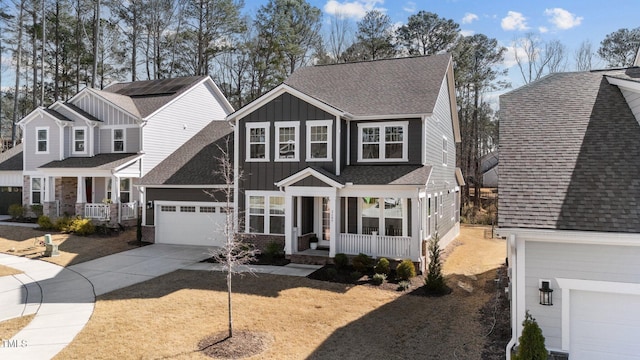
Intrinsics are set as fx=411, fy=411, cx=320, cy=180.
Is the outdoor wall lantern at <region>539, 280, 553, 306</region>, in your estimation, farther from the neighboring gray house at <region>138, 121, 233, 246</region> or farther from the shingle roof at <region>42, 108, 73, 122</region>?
the shingle roof at <region>42, 108, 73, 122</region>

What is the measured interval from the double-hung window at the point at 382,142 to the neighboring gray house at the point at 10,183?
24481 millimetres

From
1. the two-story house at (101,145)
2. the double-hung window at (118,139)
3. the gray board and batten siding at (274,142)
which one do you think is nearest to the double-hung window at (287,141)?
the gray board and batten siding at (274,142)

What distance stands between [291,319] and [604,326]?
6495 mm

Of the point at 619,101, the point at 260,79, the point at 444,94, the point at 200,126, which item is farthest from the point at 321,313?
the point at 260,79

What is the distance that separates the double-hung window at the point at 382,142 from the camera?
1623cm

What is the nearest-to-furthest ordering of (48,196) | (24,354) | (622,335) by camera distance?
1. (622,335)
2. (24,354)
3. (48,196)

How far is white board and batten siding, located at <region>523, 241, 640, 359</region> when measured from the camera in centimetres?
711

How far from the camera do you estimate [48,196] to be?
24422 mm

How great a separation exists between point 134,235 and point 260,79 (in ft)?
65.6

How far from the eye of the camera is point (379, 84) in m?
18.7

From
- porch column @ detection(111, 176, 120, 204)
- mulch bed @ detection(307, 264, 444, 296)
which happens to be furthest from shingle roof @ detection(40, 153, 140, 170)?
mulch bed @ detection(307, 264, 444, 296)

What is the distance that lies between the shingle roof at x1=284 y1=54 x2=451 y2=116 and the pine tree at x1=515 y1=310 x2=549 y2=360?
1005cm

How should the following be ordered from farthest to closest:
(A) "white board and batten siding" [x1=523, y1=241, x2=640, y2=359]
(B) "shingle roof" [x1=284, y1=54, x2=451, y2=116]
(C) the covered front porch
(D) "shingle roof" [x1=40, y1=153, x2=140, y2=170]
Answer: (D) "shingle roof" [x1=40, y1=153, x2=140, y2=170] < (C) the covered front porch < (B) "shingle roof" [x1=284, y1=54, x2=451, y2=116] < (A) "white board and batten siding" [x1=523, y1=241, x2=640, y2=359]

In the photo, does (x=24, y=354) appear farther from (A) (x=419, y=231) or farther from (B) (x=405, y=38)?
(B) (x=405, y=38)
